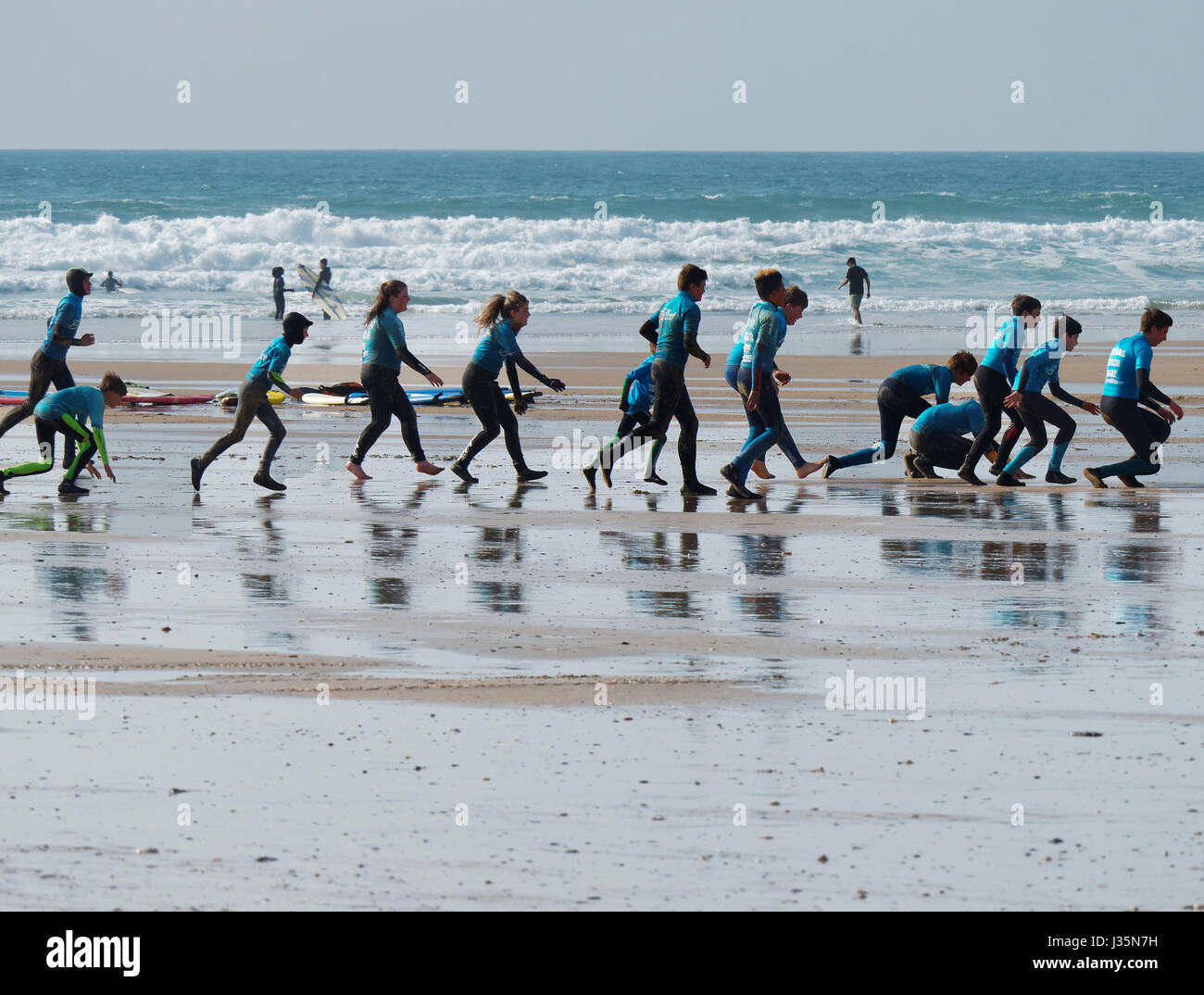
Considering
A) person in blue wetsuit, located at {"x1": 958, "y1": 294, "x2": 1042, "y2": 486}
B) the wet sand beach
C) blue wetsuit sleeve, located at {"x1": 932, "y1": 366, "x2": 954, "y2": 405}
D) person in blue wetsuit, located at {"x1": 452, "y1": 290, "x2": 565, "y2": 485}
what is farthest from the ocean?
the wet sand beach

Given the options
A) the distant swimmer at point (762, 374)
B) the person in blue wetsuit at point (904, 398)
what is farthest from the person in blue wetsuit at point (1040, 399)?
the distant swimmer at point (762, 374)

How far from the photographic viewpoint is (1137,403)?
13047mm

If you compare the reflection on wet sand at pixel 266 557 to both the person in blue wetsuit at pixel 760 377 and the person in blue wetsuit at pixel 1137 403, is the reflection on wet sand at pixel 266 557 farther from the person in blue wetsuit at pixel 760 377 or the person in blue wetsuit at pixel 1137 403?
the person in blue wetsuit at pixel 1137 403

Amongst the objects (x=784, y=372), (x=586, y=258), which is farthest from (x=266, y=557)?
(x=586, y=258)

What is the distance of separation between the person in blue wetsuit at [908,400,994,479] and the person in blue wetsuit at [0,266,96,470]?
6689 millimetres

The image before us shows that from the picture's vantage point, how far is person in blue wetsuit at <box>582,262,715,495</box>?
40.0 ft

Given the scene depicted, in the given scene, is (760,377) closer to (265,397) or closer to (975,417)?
(975,417)

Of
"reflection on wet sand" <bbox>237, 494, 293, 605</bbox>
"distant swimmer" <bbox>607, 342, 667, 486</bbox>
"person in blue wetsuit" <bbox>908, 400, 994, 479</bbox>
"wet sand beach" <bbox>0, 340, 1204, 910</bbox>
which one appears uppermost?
"distant swimmer" <bbox>607, 342, 667, 486</bbox>

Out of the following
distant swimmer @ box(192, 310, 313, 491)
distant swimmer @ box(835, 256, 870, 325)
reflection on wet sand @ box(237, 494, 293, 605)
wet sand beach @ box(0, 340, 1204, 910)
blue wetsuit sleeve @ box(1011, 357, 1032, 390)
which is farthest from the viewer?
distant swimmer @ box(835, 256, 870, 325)

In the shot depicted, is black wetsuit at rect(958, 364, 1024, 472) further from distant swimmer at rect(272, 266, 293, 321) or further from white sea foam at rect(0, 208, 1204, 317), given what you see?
white sea foam at rect(0, 208, 1204, 317)

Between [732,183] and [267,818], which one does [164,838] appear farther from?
[732,183]

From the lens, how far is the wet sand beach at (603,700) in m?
4.81

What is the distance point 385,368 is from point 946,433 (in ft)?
14.9

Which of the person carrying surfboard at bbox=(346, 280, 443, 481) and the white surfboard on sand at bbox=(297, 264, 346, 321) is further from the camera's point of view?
the white surfboard on sand at bbox=(297, 264, 346, 321)
